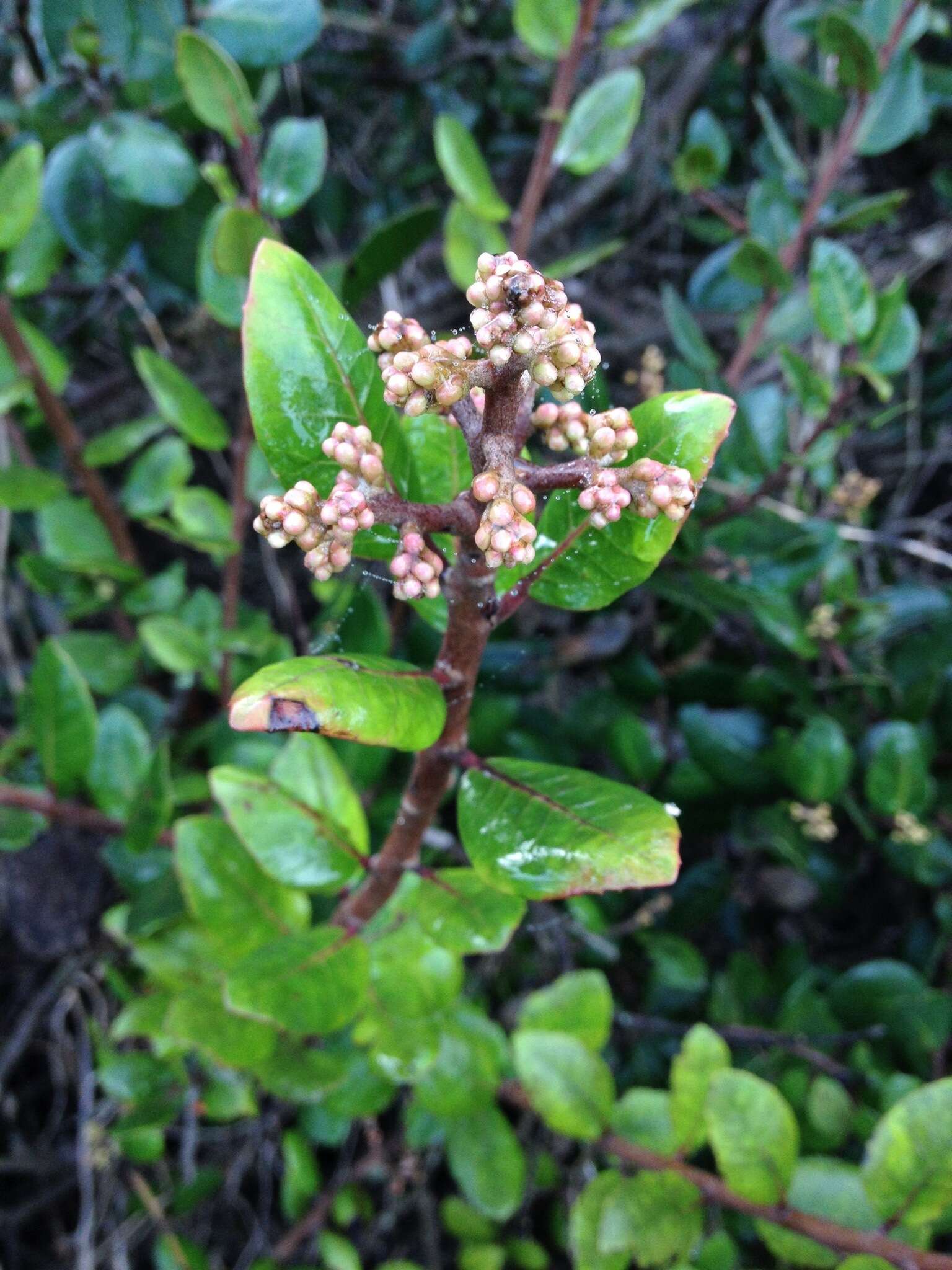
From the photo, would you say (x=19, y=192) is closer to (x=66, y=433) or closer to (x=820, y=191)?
(x=66, y=433)

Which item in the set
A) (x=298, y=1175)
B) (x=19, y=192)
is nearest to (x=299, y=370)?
(x=19, y=192)

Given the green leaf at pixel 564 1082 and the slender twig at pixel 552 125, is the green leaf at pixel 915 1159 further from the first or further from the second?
the slender twig at pixel 552 125

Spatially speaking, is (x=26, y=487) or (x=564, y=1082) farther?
(x=26, y=487)

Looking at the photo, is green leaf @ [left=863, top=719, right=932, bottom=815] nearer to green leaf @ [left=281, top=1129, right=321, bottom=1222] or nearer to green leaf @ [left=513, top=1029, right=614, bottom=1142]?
green leaf @ [left=513, top=1029, right=614, bottom=1142]

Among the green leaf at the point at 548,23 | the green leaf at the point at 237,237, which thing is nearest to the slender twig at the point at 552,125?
the green leaf at the point at 548,23

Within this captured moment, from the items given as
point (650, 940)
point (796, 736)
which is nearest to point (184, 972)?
point (650, 940)

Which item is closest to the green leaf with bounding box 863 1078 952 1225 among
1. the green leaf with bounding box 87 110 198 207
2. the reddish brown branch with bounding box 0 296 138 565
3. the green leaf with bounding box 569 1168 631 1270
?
the green leaf with bounding box 569 1168 631 1270
